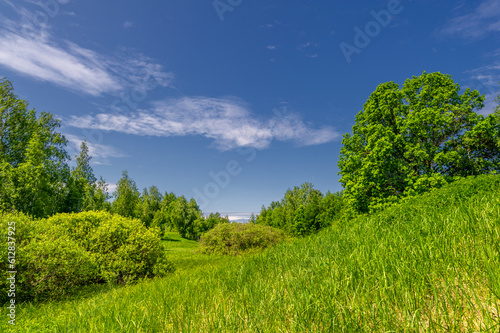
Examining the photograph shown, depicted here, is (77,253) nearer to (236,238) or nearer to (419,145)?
(236,238)

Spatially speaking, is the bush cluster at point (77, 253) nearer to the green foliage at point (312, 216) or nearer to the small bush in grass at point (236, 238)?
the small bush in grass at point (236, 238)

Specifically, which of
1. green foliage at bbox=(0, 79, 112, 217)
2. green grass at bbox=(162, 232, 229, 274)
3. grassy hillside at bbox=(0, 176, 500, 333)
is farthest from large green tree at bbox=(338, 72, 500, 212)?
green foliage at bbox=(0, 79, 112, 217)

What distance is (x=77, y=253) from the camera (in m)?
10.2

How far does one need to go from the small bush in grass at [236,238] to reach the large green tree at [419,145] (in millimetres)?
8574

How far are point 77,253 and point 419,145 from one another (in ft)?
72.9

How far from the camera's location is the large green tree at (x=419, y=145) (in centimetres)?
1650

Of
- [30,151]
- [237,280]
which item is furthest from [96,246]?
[30,151]

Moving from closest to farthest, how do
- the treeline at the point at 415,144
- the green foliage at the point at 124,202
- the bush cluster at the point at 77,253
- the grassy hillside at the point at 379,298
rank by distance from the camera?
the grassy hillside at the point at 379,298 → the bush cluster at the point at 77,253 → the treeline at the point at 415,144 → the green foliage at the point at 124,202

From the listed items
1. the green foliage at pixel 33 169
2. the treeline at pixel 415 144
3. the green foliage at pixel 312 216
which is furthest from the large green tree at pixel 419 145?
the green foliage at pixel 33 169

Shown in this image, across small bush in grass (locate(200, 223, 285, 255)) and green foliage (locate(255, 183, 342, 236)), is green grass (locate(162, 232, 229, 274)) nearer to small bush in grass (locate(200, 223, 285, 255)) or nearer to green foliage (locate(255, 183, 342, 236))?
small bush in grass (locate(200, 223, 285, 255))

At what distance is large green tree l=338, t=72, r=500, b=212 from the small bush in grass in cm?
857

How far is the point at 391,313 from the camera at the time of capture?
83.7 inches

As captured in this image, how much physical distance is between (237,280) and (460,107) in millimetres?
21699

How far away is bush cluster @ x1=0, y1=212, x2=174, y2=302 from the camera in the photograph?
8984 mm
